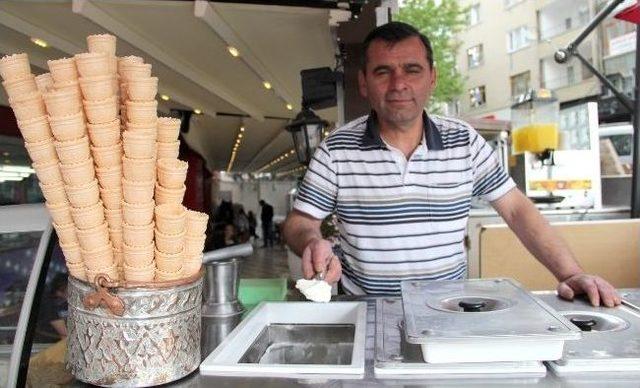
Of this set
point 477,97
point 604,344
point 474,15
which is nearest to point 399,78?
point 604,344

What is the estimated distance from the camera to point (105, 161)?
937 millimetres

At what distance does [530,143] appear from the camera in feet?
15.1

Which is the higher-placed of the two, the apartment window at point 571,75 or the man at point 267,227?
the apartment window at point 571,75

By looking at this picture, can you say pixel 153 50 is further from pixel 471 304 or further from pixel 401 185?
pixel 471 304

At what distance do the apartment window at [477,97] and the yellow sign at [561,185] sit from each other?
22492 millimetres

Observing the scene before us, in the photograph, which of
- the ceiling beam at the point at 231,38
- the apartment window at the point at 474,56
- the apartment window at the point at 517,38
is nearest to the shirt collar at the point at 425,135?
the ceiling beam at the point at 231,38

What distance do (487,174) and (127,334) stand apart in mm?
1645

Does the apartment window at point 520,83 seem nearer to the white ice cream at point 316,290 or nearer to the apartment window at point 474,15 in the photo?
the apartment window at point 474,15

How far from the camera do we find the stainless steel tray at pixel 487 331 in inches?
34.4

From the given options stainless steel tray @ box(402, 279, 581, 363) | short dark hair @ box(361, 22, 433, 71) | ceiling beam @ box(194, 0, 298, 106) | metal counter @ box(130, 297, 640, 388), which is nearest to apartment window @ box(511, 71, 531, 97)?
ceiling beam @ box(194, 0, 298, 106)

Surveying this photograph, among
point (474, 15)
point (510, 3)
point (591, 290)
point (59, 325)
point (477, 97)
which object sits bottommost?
point (59, 325)

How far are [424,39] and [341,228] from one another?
2.81 feet

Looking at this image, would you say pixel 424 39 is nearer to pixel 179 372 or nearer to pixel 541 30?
pixel 179 372

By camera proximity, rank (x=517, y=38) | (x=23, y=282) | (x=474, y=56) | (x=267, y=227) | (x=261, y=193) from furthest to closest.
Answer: (x=261, y=193)
(x=474, y=56)
(x=517, y=38)
(x=267, y=227)
(x=23, y=282)
